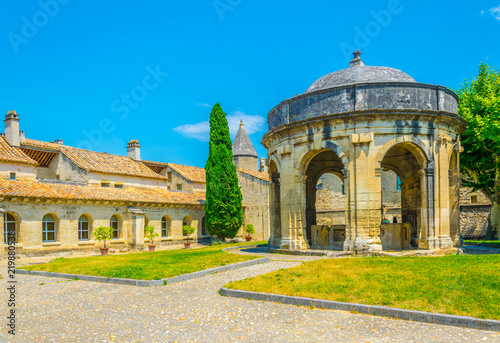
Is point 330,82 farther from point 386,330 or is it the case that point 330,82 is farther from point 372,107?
point 386,330

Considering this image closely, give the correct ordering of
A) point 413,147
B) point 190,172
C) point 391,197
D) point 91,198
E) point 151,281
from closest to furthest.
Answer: point 151,281 < point 413,147 < point 91,198 < point 391,197 < point 190,172

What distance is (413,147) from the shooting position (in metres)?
17.0

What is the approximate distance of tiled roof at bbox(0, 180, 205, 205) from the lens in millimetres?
22234

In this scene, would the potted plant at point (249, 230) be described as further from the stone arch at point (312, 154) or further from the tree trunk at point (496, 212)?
the tree trunk at point (496, 212)

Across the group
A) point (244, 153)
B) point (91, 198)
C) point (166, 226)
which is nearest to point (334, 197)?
point (244, 153)

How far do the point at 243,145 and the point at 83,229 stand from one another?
2963 cm

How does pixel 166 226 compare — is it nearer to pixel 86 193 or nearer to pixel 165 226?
pixel 165 226

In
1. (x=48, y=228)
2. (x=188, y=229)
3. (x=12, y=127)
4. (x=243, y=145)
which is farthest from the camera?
(x=243, y=145)

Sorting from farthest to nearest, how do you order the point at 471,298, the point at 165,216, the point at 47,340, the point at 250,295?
1. the point at 165,216
2. the point at 250,295
3. the point at 471,298
4. the point at 47,340

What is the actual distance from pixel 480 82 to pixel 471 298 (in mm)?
21995

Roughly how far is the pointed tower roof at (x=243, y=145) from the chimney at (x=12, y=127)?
87.1 ft

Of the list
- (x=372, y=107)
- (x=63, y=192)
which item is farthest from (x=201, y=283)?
(x=63, y=192)

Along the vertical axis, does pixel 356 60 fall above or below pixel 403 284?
above

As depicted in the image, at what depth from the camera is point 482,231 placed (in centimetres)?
3278
